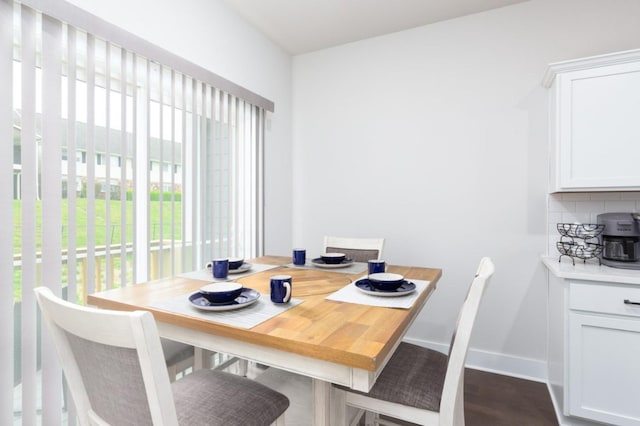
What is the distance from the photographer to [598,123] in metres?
1.91

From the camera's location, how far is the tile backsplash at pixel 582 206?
6.88 ft

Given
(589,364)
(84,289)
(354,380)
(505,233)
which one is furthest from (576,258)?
(84,289)

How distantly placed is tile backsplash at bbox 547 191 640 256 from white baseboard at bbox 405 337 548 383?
31.3 inches

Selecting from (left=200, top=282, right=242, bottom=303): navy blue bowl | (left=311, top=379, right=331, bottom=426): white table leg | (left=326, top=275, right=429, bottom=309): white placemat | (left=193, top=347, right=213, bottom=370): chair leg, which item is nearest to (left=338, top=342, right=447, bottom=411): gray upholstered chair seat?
(left=311, top=379, right=331, bottom=426): white table leg

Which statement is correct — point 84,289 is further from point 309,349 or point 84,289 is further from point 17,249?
point 309,349

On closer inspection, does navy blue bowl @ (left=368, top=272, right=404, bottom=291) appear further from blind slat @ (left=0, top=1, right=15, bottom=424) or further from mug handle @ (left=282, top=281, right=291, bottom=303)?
blind slat @ (left=0, top=1, right=15, bottom=424)

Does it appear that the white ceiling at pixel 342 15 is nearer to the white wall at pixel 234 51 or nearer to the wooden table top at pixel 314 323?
the white wall at pixel 234 51

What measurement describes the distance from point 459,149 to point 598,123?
33.6 inches

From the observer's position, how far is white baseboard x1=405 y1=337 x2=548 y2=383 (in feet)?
7.64

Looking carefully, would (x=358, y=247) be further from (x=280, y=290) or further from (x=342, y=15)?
(x=342, y=15)

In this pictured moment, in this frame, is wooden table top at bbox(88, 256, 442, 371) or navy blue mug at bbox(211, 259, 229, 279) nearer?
wooden table top at bbox(88, 256, 442, 371)

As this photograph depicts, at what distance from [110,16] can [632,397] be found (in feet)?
10.6

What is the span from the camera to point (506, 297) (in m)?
2.45

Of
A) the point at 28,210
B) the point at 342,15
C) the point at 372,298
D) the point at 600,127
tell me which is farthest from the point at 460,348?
the point at 342,15
